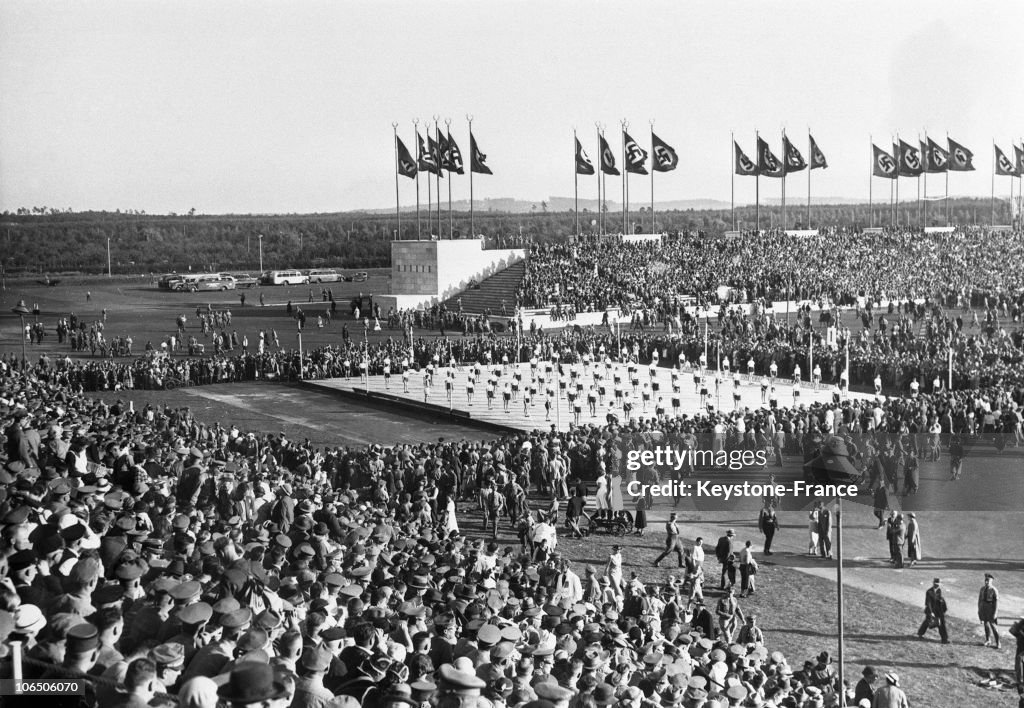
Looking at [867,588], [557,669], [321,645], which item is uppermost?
[321,645]

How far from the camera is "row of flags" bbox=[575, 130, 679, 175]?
63375 mm

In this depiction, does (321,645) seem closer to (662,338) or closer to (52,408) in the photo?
(52,408)

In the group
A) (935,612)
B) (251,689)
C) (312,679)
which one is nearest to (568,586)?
(935,612)

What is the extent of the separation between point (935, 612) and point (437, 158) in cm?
4647

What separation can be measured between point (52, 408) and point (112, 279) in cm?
7121

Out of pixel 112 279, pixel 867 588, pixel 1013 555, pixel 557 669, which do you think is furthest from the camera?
pixel 112 279

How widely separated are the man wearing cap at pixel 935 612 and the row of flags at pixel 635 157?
163ft

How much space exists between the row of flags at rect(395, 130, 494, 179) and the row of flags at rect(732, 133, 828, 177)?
53.0 ft

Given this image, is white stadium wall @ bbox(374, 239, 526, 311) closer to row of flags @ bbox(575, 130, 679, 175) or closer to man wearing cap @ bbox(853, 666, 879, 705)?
row of flags @ bbox(575, 130, 679, 175)

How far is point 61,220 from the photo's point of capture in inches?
5285

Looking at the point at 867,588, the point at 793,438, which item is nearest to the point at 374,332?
the point at 793,438

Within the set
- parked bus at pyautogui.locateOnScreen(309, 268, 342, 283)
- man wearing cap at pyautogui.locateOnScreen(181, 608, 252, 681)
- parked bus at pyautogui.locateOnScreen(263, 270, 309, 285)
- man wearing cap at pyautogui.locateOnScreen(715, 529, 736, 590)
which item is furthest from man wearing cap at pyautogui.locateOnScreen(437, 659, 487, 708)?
parked bus at pyautogui.locateOnScreen(309, 268, 342, 283)

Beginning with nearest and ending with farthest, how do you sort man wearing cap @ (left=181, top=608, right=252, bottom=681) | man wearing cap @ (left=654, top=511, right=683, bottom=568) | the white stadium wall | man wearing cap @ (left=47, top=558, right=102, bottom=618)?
1. man wearing cap @ (left=181, top=608, right=252, bottom=681)
2. man wearing cap @ (left=47, top=558, right=102, bottom=618)
3. man wearing cap @ (left=654, top=511, right=683, bottom=568)
4. the white stadium wall

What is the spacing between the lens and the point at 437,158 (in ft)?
193
